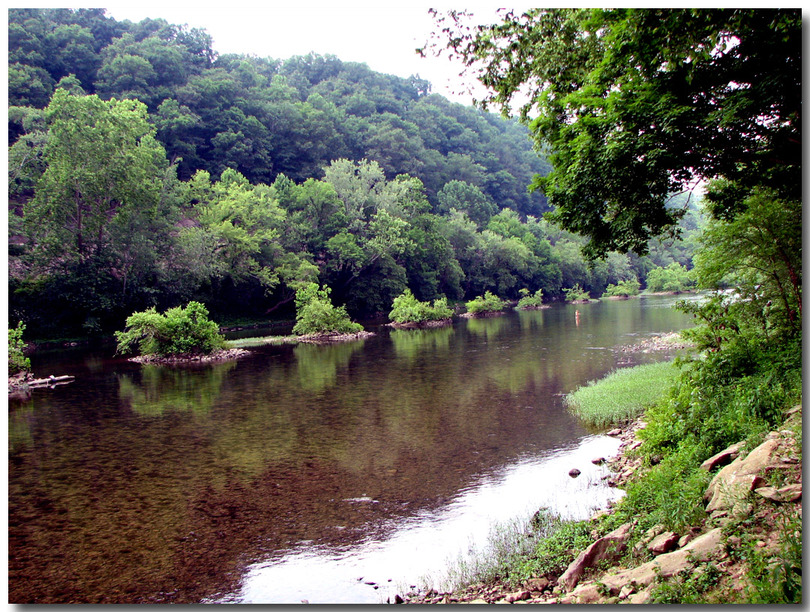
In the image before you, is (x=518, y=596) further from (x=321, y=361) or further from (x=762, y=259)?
(x=321, y=361)

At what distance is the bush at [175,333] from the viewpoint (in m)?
26.2

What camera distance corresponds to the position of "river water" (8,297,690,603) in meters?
6.78

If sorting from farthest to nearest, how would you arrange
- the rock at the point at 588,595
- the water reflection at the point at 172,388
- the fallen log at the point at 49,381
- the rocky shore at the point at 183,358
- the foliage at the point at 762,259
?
the rocky shore at the point at 183,358, the fallen log at the point at 49,381, the water reflection at the point at 172,388, the foliage at the point at 762,259, the rock at the point at 588,595

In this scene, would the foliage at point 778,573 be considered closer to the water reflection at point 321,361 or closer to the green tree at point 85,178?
the water reflection at point 321,361

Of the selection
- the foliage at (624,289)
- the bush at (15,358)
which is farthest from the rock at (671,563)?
the foliage at (624,289)

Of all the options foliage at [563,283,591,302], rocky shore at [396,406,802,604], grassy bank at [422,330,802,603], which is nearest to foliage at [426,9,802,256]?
grassy bank at [422,330,802,603]

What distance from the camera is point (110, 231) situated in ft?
116

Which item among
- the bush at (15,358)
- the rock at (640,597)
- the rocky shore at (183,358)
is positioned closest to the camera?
the rock at (640,597)

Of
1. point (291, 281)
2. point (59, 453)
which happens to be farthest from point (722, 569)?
point (291, 281)

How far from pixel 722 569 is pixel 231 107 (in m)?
71.6

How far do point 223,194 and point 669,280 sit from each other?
61.3 m

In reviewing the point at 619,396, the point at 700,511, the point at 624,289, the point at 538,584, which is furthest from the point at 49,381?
the point at 624,289

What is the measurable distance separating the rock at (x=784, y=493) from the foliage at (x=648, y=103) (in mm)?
4054

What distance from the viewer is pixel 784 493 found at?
16.0 feet
